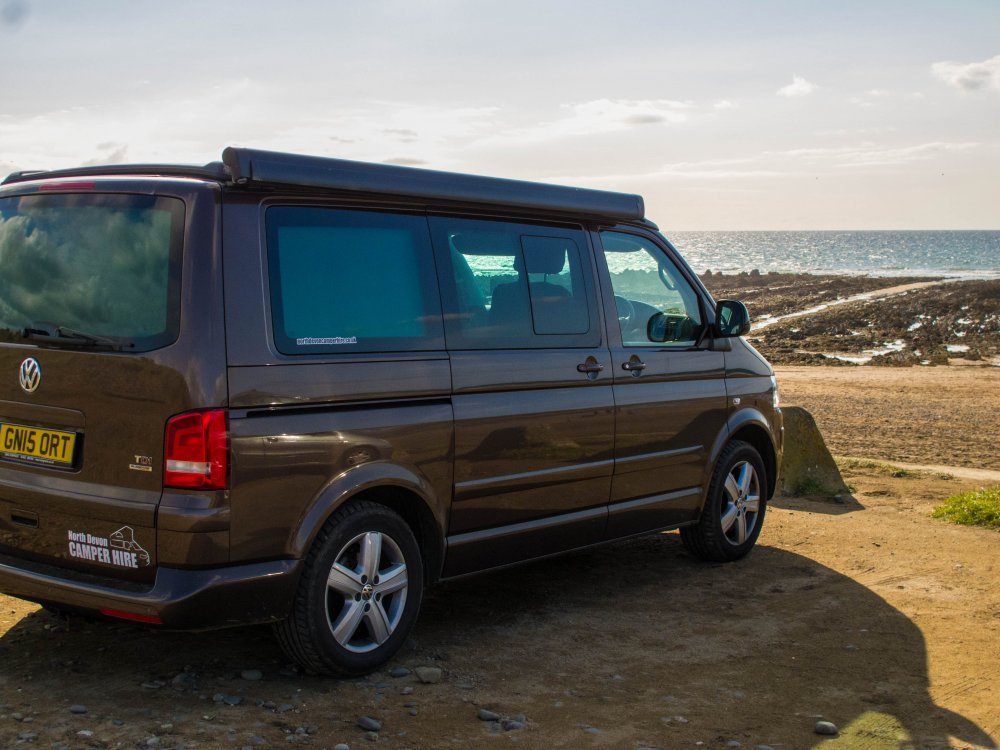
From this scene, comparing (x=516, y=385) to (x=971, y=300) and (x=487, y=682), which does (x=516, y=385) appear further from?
(x=971, y=300)

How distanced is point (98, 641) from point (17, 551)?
0.75m

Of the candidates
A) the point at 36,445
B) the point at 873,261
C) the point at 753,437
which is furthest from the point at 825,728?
the point at 873,261

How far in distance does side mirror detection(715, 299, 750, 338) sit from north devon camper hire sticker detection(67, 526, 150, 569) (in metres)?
3.79

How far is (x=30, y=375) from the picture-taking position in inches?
179

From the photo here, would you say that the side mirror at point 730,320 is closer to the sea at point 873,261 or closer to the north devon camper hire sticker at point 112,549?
the north devon camper hire sticker at point 112,549

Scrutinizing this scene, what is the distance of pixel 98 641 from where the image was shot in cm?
520

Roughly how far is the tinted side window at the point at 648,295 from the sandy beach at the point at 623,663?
1.44 meters

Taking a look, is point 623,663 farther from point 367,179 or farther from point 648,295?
point 367,179

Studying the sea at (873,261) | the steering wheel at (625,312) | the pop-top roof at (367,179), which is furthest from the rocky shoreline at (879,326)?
the sea at (873,261)

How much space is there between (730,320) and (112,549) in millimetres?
3868

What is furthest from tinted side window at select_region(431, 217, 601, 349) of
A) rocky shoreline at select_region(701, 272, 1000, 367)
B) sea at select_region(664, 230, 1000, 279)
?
sea at select_region(664, 230, 1000, 279)

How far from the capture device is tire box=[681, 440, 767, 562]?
22.9 ft

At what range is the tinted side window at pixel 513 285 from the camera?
17.3ft

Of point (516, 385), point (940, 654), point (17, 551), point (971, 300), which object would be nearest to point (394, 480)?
point (516, 385)
